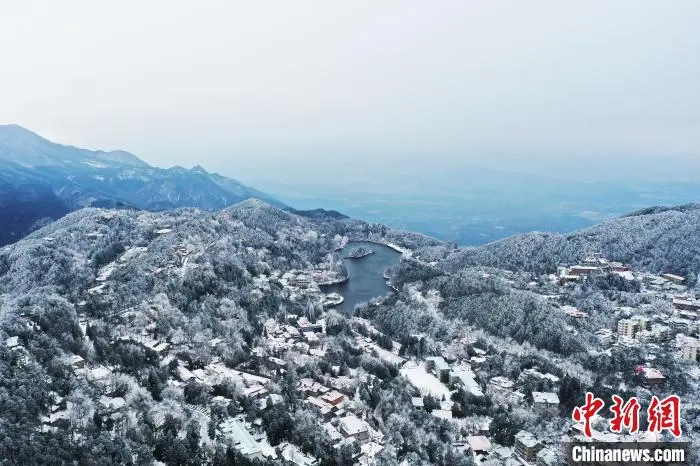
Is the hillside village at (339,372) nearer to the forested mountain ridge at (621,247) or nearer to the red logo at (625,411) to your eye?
the red logo at (625,411)

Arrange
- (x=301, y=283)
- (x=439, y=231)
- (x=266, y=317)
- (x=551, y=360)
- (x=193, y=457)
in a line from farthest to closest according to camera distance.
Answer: (x=439, y=231), (x=301, y=283), (x=266, y=317), (x=551, y=360), (x=193, y=457)

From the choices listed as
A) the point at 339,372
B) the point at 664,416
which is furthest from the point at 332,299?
the point at 664,416

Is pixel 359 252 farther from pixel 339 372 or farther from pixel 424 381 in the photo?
pixel 424 381

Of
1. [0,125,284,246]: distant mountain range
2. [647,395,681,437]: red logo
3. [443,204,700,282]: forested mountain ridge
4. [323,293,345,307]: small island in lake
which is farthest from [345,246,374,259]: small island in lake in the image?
[647,395,681,437]: red logo

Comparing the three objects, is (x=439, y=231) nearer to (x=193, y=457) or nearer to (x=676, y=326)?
(x=676, y=326)

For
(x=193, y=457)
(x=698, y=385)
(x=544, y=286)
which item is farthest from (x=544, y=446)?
(x=544, y=286)

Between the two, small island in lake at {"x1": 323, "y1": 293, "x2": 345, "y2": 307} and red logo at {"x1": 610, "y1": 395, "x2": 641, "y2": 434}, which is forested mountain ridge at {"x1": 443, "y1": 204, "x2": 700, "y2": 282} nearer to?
small island in lake at {"x1": 323, "y1": 293, "x2": 345, "y2": 307}
